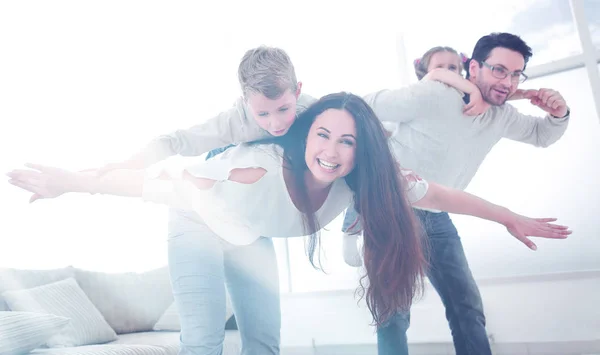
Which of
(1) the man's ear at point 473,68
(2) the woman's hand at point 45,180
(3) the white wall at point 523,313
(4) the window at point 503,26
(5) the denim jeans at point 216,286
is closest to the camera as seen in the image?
(2) the woman's hand at point 45,180

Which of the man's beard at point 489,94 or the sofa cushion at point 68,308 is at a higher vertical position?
the man's beard at point 489,94

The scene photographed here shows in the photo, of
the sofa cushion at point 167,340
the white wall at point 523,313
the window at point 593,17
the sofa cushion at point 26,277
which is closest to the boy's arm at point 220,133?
the sofa cushion at point 167,340

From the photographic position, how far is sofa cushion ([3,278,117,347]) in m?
1.79

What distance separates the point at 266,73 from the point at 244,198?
0.38 m

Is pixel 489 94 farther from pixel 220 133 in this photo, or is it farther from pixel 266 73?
pixel 220 133

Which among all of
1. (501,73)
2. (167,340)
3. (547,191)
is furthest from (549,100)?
(167,340)

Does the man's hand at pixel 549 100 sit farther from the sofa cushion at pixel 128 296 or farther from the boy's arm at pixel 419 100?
the sofa cushion at pixel 128 296

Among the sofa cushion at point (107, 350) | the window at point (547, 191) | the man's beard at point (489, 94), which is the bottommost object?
the window at point (547, 191)

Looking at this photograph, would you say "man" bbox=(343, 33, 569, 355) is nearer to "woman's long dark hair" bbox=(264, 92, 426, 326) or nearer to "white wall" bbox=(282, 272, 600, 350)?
"woman's long dark hair" bbox=(264, 92, 426, 326)

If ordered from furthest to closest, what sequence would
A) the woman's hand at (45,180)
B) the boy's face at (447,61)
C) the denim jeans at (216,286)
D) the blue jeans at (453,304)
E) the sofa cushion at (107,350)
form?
the boy's face at (447,61)
the sofa cushion at (107,350)
the blue jeans at (453,304)
the denim jeans at (216,286)
the woman's hand at (45,180)

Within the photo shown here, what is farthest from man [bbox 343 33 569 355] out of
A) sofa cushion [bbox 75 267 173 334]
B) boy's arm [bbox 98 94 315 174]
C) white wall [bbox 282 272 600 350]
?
sofa cushion [bbox 75 267 173 334]

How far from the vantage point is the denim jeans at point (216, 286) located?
1056mm

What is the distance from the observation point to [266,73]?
1341mm

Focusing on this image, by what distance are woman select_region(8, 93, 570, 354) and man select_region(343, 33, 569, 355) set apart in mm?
265
